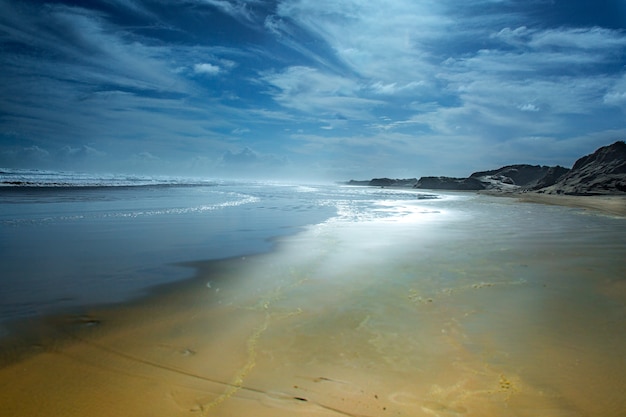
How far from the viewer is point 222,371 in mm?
2799

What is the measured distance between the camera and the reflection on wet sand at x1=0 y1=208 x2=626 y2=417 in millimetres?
2420

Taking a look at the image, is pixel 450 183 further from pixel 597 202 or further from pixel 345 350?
pixel 345 350

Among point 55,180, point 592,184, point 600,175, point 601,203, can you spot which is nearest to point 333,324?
point 601,203

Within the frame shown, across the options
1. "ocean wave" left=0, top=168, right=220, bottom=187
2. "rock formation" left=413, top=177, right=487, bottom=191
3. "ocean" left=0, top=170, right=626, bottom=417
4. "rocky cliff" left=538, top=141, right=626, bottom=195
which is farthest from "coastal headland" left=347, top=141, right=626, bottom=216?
"ocean wave" left=0, top=168, right=220, bottom=187

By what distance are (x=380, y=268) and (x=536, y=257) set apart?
12.5 ft

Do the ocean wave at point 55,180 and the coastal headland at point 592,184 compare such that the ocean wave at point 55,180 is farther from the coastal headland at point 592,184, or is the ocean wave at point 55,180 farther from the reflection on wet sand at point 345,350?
the coastal headland at point 592,184

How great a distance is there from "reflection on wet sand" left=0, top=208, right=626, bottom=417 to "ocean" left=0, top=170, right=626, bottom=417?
2cm

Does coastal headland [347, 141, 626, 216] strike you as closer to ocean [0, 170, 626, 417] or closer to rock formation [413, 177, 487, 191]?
ocean [0, 170, 626, 417]

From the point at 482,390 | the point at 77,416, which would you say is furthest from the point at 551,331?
the point at 77,416

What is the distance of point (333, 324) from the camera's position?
3.77 metres

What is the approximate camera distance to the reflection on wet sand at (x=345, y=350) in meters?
2.42

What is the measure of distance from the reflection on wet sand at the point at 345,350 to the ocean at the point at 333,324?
17mm

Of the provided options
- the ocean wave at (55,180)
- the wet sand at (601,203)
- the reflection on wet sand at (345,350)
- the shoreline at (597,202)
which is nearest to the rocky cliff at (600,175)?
the shoreline at (597,202)

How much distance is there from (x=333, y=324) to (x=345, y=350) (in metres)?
0.60
